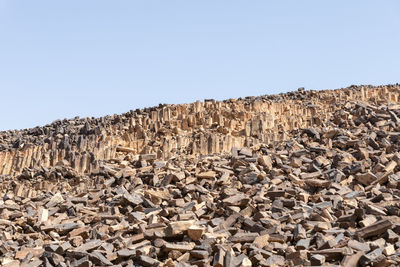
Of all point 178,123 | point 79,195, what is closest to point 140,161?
point 79,195

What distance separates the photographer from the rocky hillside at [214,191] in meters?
10.0

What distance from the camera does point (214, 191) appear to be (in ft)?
41.5

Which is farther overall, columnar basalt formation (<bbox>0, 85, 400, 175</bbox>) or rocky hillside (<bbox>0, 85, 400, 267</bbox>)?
columnar basalt formation (<bbox>0, 85, 400, 175</bbox>)

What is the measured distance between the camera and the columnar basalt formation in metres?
17.2

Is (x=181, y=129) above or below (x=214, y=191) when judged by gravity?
above

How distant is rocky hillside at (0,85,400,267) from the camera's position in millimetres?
10008

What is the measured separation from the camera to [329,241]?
9688 mm

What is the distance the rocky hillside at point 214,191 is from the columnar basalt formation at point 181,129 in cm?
7

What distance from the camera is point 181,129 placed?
766 inches

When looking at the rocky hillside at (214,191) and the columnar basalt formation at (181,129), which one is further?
the columnar basalt formation at (181,129)

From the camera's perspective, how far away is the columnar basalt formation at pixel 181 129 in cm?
1725

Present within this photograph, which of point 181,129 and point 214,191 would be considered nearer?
point 214,191

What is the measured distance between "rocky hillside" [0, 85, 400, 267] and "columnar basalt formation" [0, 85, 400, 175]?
66mm

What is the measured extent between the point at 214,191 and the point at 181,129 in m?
7.00
